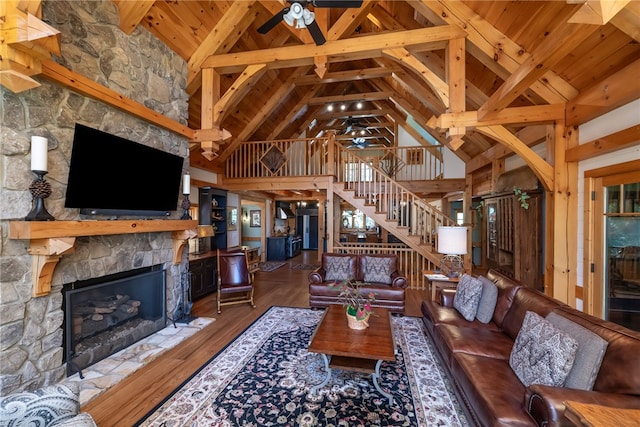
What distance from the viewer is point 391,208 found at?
623cm

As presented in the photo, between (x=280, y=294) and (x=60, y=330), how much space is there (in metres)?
3.31

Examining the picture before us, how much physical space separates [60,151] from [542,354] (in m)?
4.08

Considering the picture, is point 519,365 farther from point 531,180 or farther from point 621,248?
point 531,180

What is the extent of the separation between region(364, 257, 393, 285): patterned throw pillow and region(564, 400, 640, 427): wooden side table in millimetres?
3422

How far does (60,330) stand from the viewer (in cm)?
238

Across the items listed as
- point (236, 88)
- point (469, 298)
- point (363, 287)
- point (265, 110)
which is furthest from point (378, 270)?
point (265, 110)

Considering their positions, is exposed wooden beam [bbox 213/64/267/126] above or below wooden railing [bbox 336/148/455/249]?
above

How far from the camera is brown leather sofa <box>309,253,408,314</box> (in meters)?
4.13

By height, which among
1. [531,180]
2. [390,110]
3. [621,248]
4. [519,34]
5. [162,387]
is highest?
[390,110]

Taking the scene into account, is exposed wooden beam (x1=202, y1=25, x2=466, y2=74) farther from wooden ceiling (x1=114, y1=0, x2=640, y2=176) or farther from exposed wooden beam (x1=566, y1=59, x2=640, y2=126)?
exposed wooden beam (x1=566, y1=59, x2=640, y2=126)

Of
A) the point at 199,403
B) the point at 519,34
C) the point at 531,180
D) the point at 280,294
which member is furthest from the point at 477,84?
the point at 199,403

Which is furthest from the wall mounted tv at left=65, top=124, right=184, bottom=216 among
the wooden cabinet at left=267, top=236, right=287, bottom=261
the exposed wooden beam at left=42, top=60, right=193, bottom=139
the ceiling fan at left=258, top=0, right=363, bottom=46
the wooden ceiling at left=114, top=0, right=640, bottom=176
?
the wooden cabinet at left=267, top=236, right=287, bottom=261

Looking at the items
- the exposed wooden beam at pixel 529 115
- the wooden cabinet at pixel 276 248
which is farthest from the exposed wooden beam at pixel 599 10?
the wooden cabinet at pixel 276 248

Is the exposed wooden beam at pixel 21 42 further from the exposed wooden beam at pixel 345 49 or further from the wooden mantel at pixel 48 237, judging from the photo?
the exposed wooden beam at pixel 345 49
